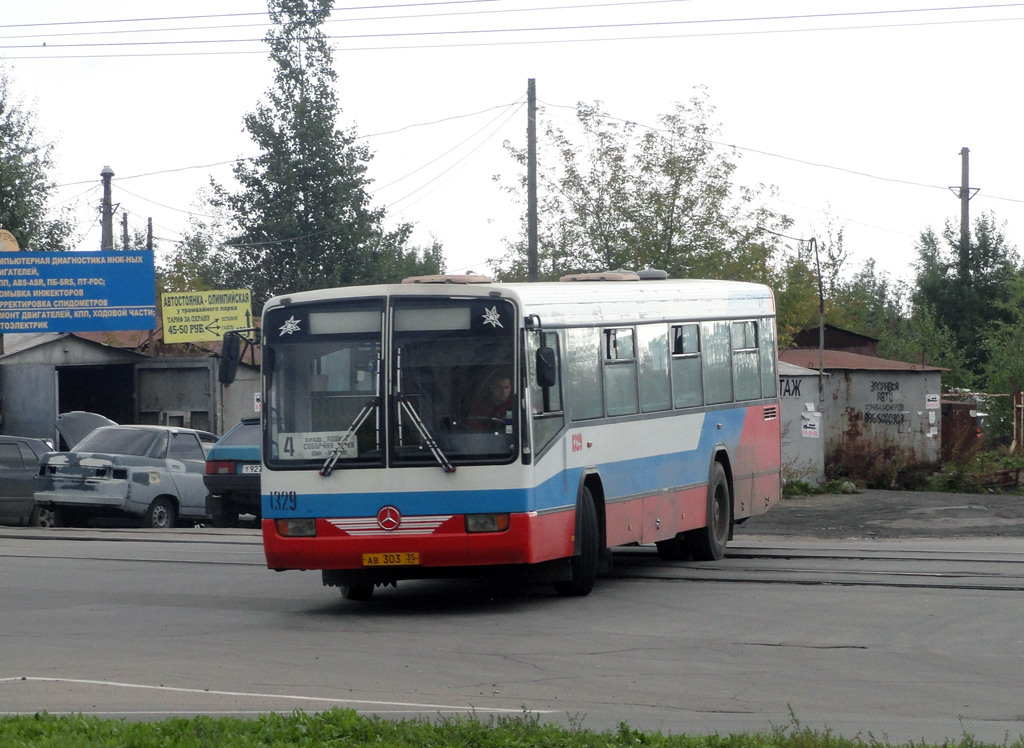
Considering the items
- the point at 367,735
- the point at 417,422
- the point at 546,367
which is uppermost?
the point at 546,367

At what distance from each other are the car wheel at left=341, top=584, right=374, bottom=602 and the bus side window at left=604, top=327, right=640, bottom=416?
275cm

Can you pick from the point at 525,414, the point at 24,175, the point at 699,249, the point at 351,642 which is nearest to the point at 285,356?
the point at 525,414

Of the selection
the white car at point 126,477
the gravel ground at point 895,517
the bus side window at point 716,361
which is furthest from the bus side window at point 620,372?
the white car at point 126,477

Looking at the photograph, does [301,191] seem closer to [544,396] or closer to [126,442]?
[126,442]

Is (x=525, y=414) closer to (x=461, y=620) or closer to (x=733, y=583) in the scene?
(x=461, y=620)

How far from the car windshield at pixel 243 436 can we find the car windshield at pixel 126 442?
1.62 meters

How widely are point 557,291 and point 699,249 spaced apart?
25925 millimetres

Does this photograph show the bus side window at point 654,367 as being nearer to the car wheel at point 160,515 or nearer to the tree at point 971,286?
the car wheel at point 160,515

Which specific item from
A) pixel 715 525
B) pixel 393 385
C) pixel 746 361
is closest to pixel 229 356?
pixel 393 385

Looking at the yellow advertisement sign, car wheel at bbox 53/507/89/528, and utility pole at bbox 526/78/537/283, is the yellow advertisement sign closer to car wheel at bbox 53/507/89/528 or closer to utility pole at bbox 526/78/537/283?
utility pole at bbox 526/78/537/283

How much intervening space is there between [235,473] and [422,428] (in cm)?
1008

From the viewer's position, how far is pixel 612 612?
11.4 meters

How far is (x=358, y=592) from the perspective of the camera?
12.7m

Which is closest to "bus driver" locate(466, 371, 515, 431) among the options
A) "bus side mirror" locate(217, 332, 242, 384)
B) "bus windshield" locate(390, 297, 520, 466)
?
"bus windshield" locate(390, 297, 520, 466)
